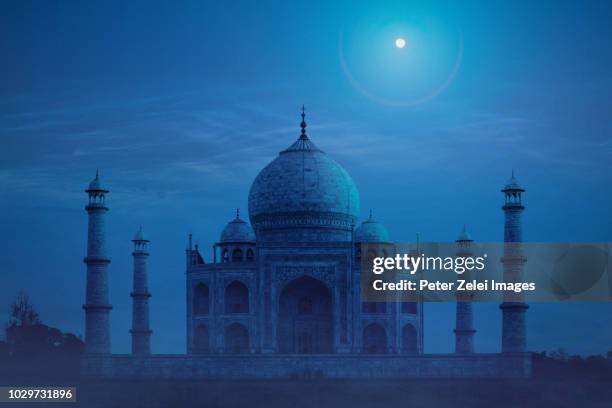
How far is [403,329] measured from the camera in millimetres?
44188

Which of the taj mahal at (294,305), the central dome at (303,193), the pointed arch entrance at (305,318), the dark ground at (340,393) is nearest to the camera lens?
the dark ground at (340,393)

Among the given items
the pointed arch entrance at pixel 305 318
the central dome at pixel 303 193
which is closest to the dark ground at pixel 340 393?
the pointed arch entrance at pixel 305 318

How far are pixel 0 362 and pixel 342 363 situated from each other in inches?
523

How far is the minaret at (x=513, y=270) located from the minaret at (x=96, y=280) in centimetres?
1375

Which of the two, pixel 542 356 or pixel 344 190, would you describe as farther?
pixel 344 190

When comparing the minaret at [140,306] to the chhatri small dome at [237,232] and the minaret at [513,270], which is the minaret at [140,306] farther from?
the minaret at [513,270]

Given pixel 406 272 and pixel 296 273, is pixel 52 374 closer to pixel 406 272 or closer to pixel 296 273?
pixel 296 273

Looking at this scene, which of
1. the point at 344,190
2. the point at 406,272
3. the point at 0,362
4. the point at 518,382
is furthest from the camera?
the point at 344,190

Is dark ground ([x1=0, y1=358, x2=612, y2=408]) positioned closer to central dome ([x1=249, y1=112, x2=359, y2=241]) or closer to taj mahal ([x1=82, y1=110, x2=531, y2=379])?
taj mahal ([x1=82, y1=110, x2=531, y2=379])

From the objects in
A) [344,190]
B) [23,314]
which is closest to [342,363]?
[344,190]

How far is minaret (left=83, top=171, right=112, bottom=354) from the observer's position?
37656 millimetres

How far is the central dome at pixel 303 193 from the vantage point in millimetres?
46125

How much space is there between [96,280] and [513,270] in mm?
14504

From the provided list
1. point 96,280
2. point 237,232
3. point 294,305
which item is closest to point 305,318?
point 294,305
